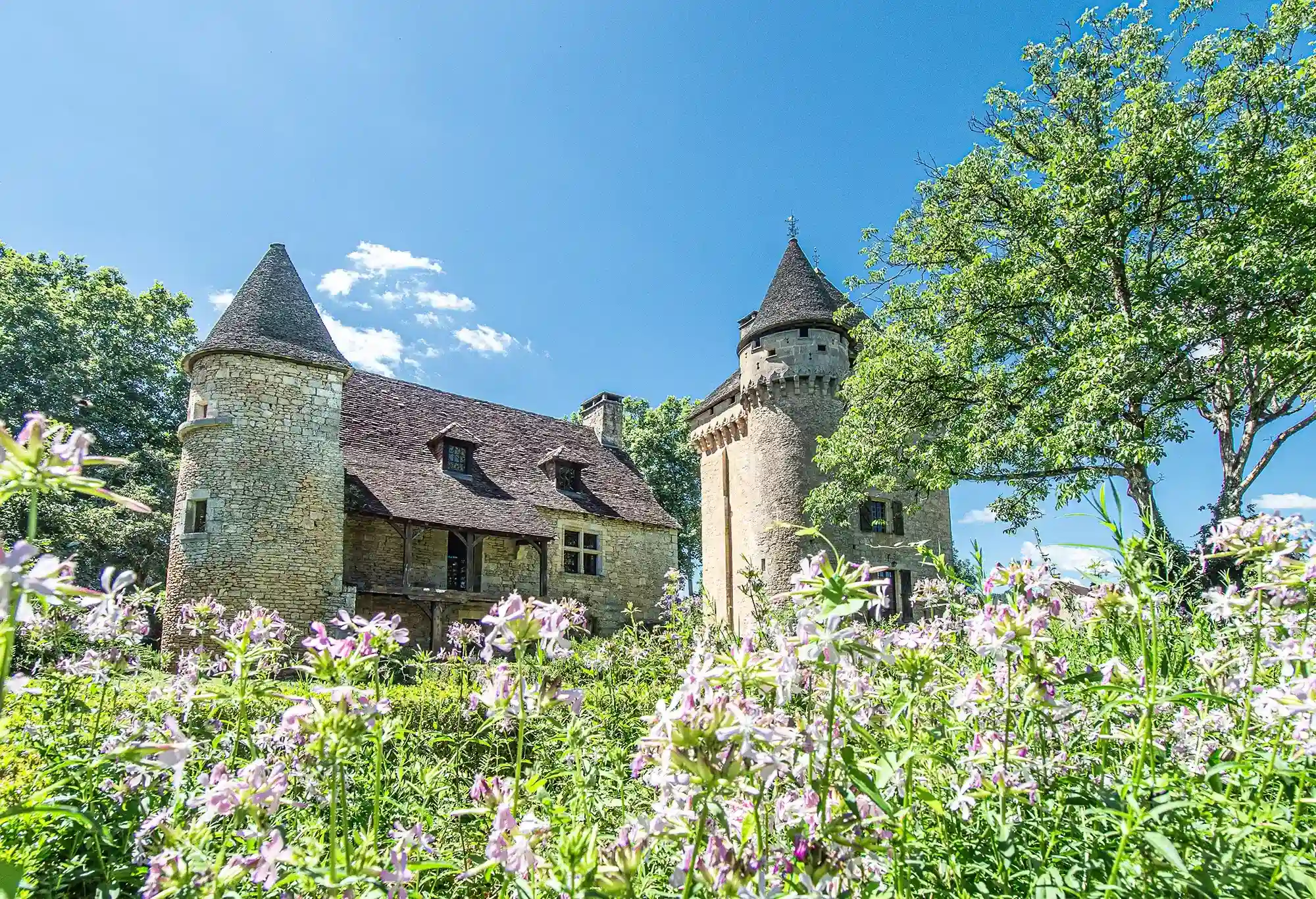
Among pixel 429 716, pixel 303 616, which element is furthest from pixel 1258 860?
pixel 303 616

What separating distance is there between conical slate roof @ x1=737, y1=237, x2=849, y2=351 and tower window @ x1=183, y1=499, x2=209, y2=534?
18000mm

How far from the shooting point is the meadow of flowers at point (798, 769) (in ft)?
4.01

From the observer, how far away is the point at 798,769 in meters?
1.50

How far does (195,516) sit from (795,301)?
1913 centimetres

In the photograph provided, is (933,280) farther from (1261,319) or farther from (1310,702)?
(1310,702)

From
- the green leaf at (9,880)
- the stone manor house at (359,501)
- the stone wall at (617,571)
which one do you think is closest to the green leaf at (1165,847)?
the green leaf at (9,880)

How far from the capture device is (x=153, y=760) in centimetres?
127

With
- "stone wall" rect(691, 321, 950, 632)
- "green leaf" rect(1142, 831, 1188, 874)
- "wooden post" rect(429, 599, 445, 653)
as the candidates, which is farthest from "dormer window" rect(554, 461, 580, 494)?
"green leaf" rect(1142, 831, 1188, 874)

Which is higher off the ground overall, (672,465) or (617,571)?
(672,465)

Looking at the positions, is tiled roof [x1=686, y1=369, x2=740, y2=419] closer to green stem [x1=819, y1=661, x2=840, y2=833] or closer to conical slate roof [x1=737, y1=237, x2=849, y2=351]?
conical slate roof [x1=737, y1=237, x2=849, y2=351]

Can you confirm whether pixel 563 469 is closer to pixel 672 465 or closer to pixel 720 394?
pixel 720 394

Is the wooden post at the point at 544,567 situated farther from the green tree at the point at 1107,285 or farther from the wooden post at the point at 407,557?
the green tree at the point at 1107,285

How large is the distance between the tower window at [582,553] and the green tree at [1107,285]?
20.7 feet

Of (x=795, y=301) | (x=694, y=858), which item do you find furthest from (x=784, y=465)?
(x=694, y=858)
